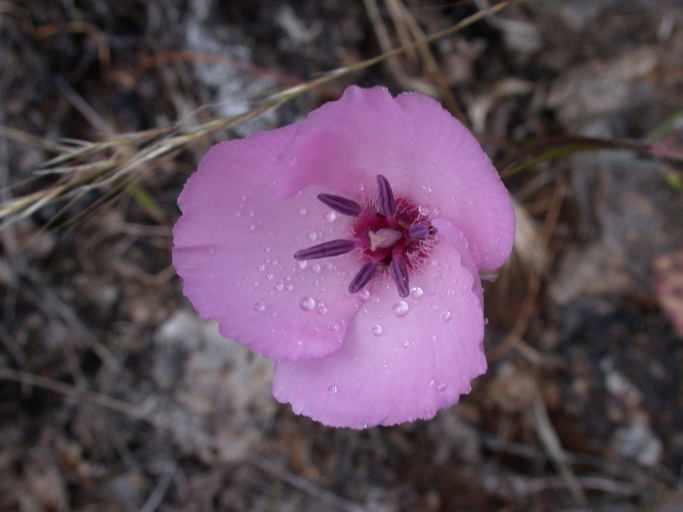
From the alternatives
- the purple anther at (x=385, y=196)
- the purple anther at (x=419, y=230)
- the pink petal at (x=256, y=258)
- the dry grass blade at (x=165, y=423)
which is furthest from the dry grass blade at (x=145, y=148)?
the dry grass blade at (x=165, y=423)

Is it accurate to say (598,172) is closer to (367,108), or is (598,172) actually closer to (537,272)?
(537,272)

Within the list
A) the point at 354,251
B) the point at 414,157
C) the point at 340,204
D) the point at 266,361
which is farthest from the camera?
the point at 266,361

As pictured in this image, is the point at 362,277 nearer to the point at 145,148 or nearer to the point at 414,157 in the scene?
the point at 414,157

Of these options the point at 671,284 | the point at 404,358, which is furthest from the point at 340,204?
the point at 671,284

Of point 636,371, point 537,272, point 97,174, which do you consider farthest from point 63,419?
point 636,371

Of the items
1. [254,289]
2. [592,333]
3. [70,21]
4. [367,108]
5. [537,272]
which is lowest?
[592,333]

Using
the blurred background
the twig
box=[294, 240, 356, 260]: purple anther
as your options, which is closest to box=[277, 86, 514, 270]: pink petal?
box=[294, 240, 356, 260]: purple anther

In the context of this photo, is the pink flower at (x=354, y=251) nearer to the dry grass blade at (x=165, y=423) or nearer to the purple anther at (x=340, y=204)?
the purple anther at (x=340, y=204)

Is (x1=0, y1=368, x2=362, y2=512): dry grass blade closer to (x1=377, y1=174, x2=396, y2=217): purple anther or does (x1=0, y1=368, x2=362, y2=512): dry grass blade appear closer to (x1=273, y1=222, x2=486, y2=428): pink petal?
(x1=273, y1=222, x2=486, y2=428): pink petal
